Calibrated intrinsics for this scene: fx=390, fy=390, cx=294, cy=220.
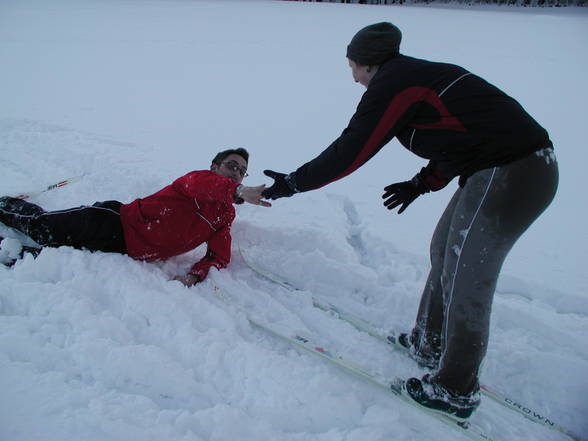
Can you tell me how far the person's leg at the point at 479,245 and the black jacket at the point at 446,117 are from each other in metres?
0.08

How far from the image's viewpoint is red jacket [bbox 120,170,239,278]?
8.97 feet

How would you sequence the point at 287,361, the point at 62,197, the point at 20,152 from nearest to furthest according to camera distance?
the point at 287,361, the point at 62,197, the point at 20,152

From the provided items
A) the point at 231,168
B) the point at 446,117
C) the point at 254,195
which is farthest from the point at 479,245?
the point at 231,168

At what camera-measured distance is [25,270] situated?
7.72 ft

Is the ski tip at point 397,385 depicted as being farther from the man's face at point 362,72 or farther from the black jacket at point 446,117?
the man's face at point 362,72

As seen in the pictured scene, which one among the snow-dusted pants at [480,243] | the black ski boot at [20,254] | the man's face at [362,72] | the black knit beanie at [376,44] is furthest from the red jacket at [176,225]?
the snow-dusted pants at [480,243]

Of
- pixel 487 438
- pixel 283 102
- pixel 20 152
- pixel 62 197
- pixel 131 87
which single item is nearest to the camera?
pixel 487 438

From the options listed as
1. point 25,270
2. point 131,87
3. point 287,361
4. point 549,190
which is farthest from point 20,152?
point 549,190

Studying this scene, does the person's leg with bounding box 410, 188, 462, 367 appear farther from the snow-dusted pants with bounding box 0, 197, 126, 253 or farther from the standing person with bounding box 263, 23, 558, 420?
the snow-dusted pants with bounding box 0, 197, 126, 253

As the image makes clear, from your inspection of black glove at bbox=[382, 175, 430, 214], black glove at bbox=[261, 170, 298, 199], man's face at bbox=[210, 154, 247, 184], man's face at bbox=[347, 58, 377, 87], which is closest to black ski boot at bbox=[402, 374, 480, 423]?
black glove at bbox=[382, 175, 430, 214]

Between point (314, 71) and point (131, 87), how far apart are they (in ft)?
13.9

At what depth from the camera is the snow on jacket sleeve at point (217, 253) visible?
2.78 m

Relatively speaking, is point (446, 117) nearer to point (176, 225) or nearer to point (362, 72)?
point (362, 72)

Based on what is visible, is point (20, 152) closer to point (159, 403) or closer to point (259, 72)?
point (159, 403)
